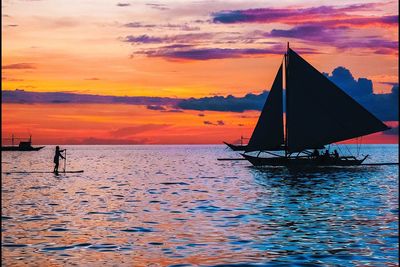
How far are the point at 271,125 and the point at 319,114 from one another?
593 centimetres

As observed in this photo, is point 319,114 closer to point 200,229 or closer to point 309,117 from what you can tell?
point 309,117

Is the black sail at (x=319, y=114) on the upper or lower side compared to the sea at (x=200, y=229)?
upper

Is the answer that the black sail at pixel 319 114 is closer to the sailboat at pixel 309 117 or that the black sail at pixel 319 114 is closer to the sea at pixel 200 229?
the sailboat at pixel 309 117

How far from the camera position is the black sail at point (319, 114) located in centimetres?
7556

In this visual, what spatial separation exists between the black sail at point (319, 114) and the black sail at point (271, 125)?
1296 mm

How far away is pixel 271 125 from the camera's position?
7662 centimetres

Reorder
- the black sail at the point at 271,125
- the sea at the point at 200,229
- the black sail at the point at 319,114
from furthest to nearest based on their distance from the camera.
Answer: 1. the black sail at the point at 271,125
2. the black sail at the point at 319,114
3. the sea at the point at 200,229

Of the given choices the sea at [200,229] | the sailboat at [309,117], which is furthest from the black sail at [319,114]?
the sea at [200,229]

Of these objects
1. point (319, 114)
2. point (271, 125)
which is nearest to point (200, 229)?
point (271, 125)

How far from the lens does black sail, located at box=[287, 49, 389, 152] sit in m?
75.6

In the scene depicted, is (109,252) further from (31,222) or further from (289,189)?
(289,189)

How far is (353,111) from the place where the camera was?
75875 mm

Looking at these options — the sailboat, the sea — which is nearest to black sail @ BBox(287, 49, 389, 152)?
the sailboat

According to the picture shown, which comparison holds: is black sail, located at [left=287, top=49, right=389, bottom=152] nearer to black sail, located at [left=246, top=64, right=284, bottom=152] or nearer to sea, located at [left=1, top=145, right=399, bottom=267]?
black sail, located at [left=246, top=64, right=284, bottom=152]
